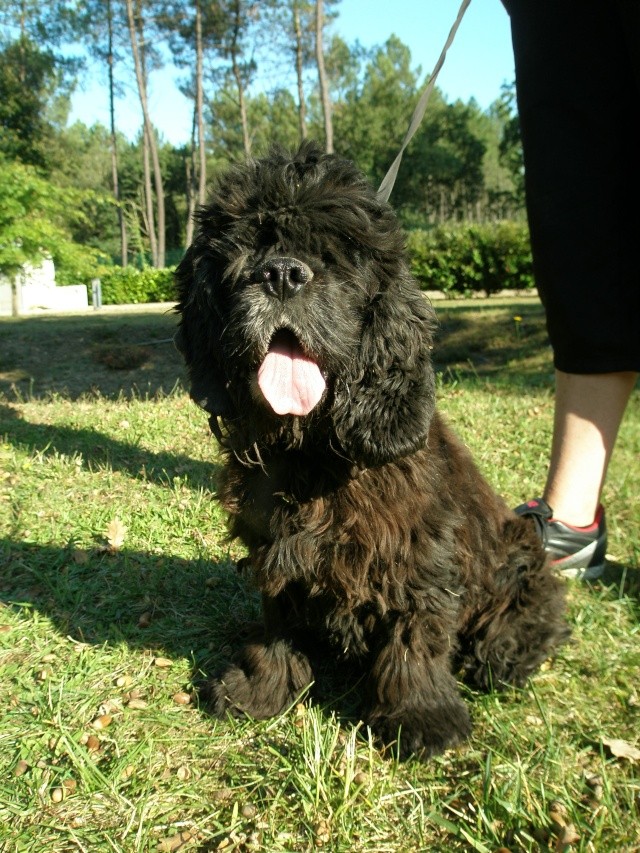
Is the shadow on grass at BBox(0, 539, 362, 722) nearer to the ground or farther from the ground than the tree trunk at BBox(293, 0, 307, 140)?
nearer to the ground

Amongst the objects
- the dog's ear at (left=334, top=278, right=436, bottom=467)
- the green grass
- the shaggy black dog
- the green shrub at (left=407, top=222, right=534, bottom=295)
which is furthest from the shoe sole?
the green shrub at (left=407, top=222, right=534, bottom=295)

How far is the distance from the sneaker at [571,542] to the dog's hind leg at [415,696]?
3.96 ft

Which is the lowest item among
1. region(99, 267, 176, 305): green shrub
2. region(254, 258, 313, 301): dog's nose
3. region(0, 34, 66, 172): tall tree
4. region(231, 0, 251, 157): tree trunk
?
region(99, 267, 176, 305): green shrub

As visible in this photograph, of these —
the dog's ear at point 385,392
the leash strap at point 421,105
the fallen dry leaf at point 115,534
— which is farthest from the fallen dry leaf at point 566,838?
the fallen dry leaf at point 115,534

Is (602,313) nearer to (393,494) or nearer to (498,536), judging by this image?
(498,536)

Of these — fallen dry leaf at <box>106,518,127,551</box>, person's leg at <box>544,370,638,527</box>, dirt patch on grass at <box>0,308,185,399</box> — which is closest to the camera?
person's leg at <box>544,370,638,527</box>

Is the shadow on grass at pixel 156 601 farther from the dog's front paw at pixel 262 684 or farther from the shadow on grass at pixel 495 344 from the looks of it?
the shadow on grass at pixel 495 344

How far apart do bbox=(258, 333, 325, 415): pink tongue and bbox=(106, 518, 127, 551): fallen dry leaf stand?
2.10 meters

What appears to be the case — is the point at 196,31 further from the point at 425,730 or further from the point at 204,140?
the point at 425,730

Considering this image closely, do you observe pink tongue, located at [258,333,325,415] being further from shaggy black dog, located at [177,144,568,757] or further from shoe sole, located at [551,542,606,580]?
shoe sole, located at [551,542,606,580]

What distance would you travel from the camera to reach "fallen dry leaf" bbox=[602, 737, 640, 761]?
7.44 feet

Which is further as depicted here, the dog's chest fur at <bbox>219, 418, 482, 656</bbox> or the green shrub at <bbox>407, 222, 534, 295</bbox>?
the green shrub at <bbox>407, 222, 534, 295</bbox>

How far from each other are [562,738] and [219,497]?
4.84 ft

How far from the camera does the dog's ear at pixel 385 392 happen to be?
2.23 meters
